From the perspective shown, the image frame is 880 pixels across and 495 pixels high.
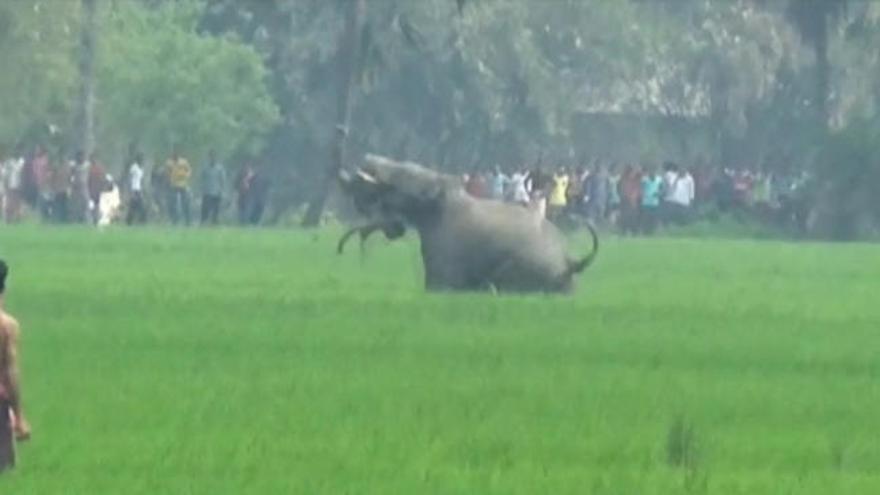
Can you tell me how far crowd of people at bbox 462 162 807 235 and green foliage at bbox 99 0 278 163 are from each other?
6714mm

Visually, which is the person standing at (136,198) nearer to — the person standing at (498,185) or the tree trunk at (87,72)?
the person standing at (498,185)

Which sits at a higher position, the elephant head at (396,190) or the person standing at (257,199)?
the elephant head at (396,190)

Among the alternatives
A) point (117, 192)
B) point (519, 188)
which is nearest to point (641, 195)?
point (519, 188)

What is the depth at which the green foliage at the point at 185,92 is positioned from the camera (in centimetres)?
9388

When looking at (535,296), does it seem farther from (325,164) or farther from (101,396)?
(325,164)

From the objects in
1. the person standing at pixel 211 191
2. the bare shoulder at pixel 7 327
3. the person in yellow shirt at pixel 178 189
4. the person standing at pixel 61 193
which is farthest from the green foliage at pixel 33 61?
the bare shoulder at pixel 7 327

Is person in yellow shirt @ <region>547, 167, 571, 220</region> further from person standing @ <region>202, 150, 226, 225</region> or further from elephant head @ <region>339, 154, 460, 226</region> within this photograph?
elephant head @ <region>339, 154, 460, 226</region>

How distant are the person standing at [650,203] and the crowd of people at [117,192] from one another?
8346 mm

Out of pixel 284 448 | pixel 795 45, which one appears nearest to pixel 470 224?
pixel 284 448

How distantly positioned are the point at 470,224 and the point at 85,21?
55.6m

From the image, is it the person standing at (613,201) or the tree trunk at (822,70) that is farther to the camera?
the tree trunk at (822,70)

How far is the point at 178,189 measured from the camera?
82438 mm

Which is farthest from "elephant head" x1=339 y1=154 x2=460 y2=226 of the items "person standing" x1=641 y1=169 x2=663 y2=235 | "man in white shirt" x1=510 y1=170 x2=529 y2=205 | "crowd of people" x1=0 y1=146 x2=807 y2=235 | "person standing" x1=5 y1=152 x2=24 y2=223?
"person standing" x1=641 y1=169 x2=663 y2=235

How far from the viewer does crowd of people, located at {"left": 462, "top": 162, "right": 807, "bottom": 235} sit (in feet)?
272
